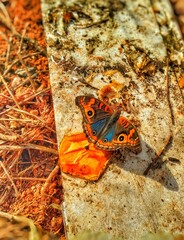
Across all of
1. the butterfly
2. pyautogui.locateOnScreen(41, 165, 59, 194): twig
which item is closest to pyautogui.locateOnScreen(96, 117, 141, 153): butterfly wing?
the butterfly

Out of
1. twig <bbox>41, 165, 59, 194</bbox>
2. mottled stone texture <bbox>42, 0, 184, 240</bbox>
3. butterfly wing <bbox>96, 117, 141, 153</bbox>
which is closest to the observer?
butterfly wing <bbox>96, 117, 141, 153</bbox>

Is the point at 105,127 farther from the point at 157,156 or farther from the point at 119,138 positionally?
the point at 157,156

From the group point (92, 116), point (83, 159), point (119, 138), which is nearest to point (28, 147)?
point (83, 159)

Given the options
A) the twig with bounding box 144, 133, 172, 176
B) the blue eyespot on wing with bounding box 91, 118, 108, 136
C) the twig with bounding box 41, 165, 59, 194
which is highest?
the blue eyespot on wing with bounding box 91, 118, 108, 136

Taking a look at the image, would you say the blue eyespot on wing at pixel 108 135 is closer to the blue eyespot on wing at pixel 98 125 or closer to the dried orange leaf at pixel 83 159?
the blue eyespot on wing at pixel 98 125

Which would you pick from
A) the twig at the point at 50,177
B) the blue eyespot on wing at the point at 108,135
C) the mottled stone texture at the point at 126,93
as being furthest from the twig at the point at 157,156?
the twig at the point at 50,177

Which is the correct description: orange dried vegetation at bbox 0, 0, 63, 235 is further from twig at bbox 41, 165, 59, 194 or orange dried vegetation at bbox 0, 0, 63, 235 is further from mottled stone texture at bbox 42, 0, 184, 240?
mottled stone texture at bbox 42, 0, 184, 240
